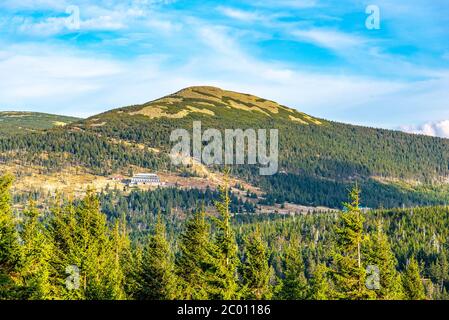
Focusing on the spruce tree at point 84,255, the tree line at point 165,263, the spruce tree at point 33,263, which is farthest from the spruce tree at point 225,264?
the spruce tree at point 33,263

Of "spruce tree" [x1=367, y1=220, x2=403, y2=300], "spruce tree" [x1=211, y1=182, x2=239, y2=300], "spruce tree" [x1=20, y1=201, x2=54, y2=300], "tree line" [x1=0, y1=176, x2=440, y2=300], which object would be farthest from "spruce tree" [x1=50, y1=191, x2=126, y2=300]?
"spruce tree" [x1=367, y1=220, x2=403, y2=300]

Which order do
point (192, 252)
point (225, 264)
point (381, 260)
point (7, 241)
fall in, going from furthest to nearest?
point (192, 252)
point (381, 260)
point (225, 264)
point (7, 241)

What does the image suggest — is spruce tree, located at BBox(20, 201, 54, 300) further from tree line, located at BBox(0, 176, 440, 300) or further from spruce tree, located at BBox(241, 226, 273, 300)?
spruce tree, located at BBox(241, 226, 273, 300)

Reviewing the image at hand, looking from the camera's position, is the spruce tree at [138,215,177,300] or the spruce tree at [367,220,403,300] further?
the spruce tree at [138,215,177,300]

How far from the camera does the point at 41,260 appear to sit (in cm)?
5231

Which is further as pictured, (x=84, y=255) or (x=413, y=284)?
(x=413, y=284)

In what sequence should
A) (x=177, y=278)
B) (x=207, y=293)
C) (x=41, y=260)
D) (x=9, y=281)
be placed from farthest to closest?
(x=177, y=278), (x=41, y=260), (x=207, y=293), (x=9, y=281)

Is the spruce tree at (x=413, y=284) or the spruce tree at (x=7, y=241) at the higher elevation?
the spruce tree at (x=7, y=241)

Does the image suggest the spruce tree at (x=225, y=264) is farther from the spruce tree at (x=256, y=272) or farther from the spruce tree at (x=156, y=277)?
the spruce tree at (x=156, y=277)

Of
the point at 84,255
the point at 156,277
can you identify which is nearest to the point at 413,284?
the point at 156,277

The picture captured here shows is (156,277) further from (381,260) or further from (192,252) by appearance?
(381,260)
